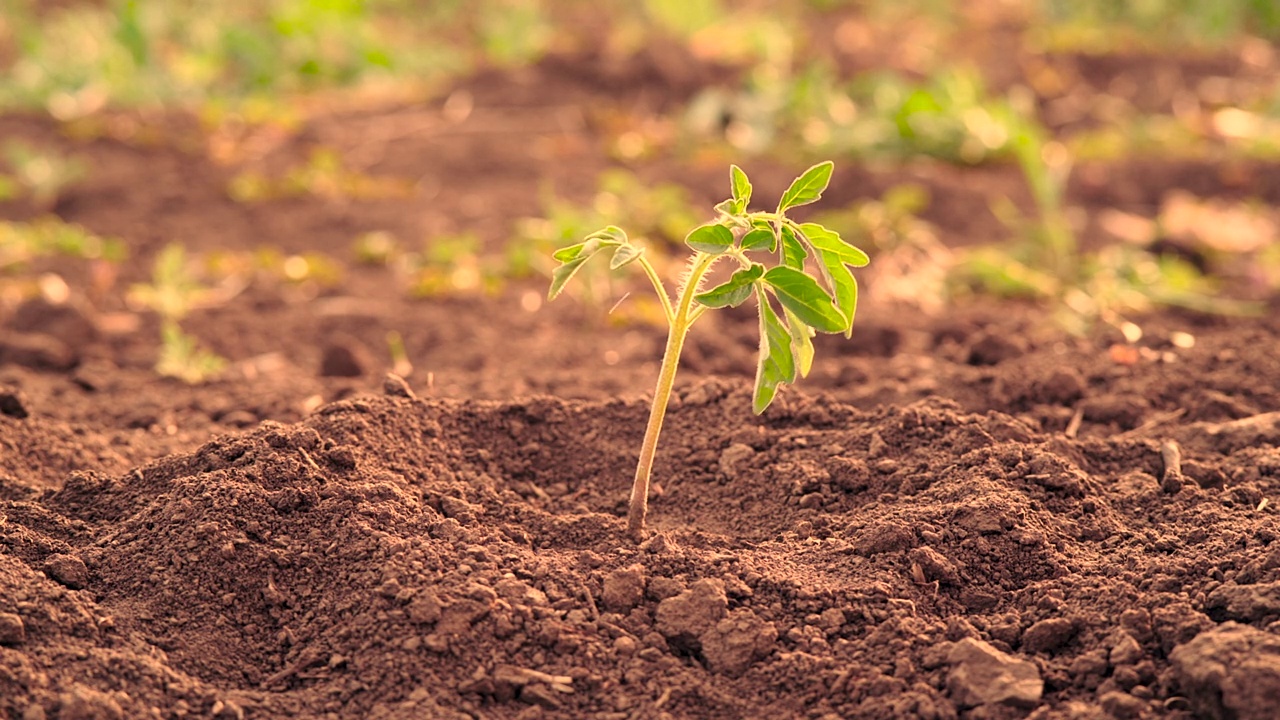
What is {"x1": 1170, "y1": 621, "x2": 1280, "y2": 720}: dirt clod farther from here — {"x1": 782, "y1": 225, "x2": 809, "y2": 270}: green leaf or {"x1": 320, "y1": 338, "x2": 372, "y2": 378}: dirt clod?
{"x1": 320, "y1": 338, "x2": 372, "y2": 378}: dirt clod

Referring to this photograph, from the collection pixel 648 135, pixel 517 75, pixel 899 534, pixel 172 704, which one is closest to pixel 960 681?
pixel 899 534

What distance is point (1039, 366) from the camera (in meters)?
3.57

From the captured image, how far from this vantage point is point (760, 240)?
7.65ft

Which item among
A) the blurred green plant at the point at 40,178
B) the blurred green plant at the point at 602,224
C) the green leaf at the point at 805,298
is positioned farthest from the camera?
the blurred green plant at the point at 40,178

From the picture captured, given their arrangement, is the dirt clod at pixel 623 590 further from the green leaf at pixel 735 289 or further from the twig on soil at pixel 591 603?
the green leaf at pixel 735 289

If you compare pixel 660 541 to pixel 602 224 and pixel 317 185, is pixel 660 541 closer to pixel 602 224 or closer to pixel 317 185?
pixel 602 224

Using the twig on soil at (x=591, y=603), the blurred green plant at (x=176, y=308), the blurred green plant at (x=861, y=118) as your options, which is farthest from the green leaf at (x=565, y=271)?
the blurred green plant at (x=861, y=118)

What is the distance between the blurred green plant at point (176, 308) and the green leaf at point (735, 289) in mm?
2185

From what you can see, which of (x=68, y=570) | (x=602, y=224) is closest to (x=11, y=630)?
(x=68, y=570)

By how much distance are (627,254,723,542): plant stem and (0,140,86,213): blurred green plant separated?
429cm

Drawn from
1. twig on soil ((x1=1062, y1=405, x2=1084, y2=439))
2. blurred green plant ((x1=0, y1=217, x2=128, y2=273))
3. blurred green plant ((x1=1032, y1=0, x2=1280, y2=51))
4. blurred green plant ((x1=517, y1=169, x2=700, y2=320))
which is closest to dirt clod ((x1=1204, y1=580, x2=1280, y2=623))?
twig on soil ((x1=1062, y1=405, x2=1084, y2=439))

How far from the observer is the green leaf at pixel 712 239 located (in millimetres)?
2293

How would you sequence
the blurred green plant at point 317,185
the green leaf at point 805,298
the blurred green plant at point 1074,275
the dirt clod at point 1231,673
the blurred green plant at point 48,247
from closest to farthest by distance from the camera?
1. the dirt clod at point 1231,673
2. the green leaf at point 805,298
3. the blurred green plant at point 1074,275
4. the blurred green plant at point 48,247
5. the blurred green plant at point 317,185

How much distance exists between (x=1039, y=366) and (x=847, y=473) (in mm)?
1019
